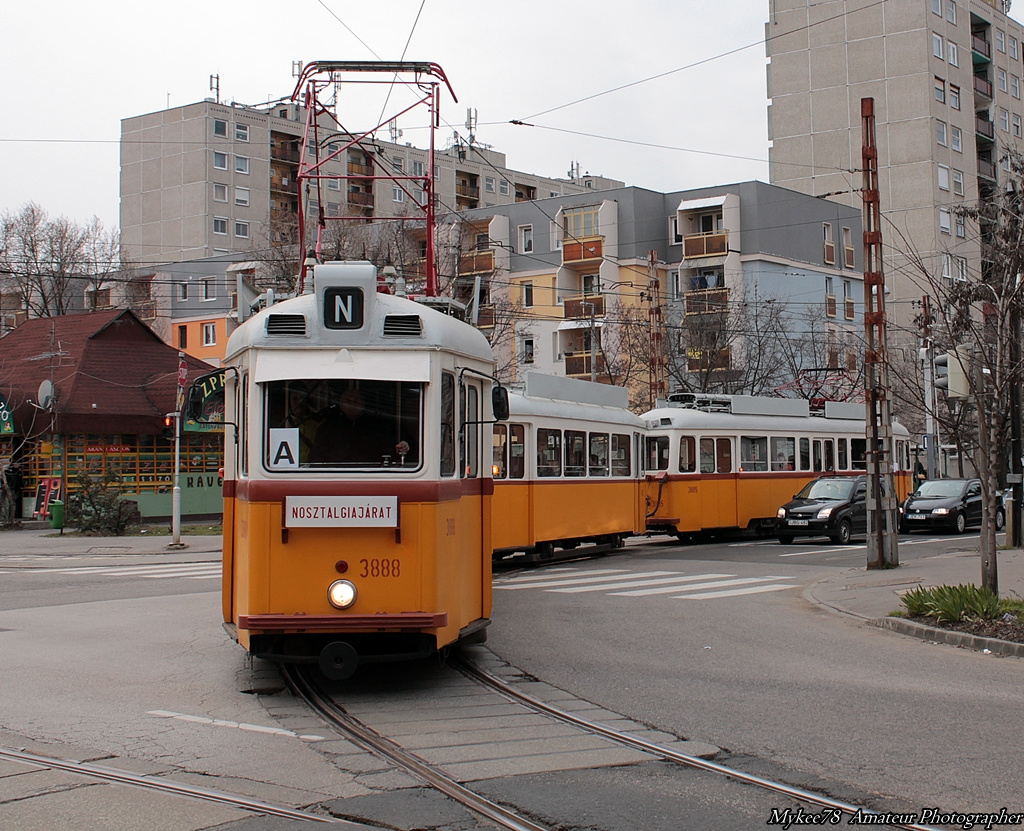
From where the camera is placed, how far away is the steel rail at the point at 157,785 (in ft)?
19.2

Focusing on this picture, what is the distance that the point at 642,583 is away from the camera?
17953 mm

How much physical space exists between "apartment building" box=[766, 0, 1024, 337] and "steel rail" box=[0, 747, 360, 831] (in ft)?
195

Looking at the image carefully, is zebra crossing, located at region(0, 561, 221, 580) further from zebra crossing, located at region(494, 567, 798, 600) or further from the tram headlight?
the tram headlight

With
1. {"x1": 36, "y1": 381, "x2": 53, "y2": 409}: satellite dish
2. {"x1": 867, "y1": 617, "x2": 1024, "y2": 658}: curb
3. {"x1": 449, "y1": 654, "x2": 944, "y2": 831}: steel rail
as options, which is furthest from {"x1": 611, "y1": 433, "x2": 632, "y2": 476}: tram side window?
{"x1": 36, "y1": 381, "x2": 53, "y2": 409}: satellite dish

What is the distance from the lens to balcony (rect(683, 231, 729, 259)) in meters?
53.6

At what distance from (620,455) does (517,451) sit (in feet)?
13.7

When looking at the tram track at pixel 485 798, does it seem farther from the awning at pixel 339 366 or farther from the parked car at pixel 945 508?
the parked car at pixel 945 508

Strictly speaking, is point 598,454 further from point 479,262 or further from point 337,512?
point 479,262

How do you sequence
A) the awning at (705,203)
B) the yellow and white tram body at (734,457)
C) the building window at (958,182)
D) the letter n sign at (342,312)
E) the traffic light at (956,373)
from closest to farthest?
the letter n sign at (342,312) < the traffic light at (956,373) < the yellow and white tram body at (734,457) < the awning at (705,203) < the building window at (958,182)

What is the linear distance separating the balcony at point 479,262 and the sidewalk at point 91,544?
22.4 metres

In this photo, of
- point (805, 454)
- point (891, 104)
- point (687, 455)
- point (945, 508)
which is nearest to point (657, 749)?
point (687, 455)

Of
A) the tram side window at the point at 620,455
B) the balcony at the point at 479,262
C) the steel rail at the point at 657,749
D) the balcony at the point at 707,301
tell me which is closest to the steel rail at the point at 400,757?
the steel rail at the point at 657,749

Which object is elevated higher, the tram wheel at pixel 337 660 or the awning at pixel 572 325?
the awning at pixel 572 325

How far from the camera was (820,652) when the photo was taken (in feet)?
37.1
